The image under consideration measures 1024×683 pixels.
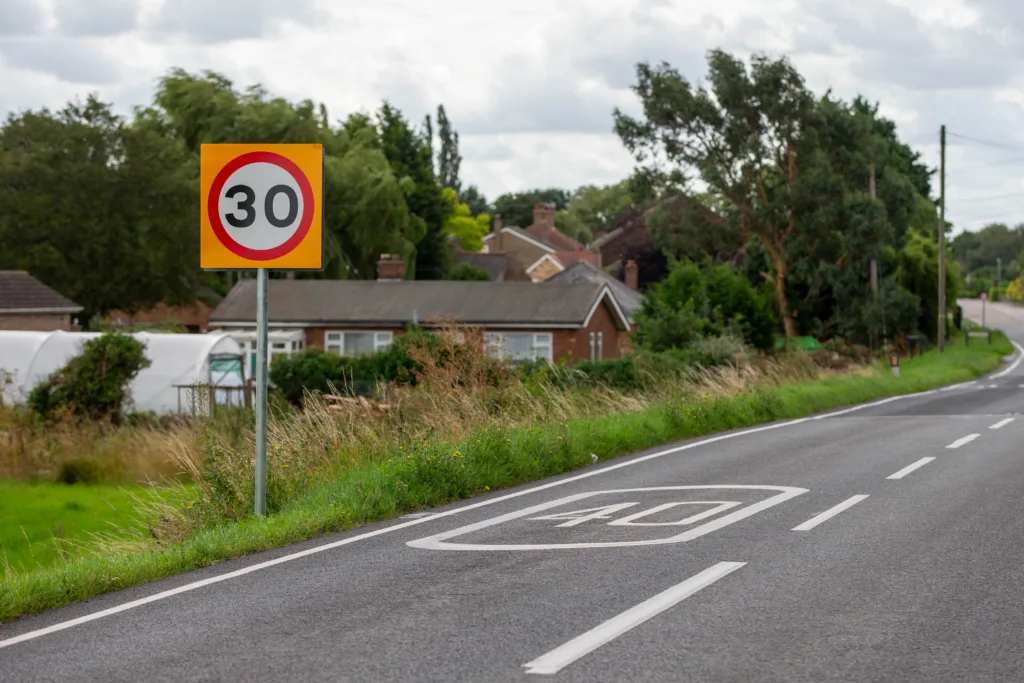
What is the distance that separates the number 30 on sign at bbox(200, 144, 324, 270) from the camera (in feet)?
33.4

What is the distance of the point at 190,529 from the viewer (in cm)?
1168

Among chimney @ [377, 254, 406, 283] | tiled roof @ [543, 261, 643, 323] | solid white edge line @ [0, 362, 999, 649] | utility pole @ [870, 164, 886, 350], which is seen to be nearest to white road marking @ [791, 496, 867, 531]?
solid white edge line @ [0, 362, 999, 649]

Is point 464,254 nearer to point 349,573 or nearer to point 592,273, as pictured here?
point 592,273

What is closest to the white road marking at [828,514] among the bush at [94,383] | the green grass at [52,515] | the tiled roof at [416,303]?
the green grass at [52,515]

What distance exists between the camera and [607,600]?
7566 mm

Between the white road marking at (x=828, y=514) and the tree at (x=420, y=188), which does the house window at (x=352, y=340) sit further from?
the white road marking at (x=828, y=514)

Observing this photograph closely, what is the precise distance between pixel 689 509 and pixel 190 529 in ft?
14.2

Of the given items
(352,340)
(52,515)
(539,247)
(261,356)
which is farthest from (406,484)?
(539,247)

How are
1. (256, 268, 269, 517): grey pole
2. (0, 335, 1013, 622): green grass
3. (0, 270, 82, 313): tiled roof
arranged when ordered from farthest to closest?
1. (0, 270, 82, 313): tiled roof
2. (256, 268, 269, 517): grey pole
3. (0, 335, 1013, 622): green grass

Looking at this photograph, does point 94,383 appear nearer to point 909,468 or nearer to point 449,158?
point 909,468

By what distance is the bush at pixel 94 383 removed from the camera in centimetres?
2869

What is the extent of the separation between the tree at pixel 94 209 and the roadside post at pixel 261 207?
4955 centimetres

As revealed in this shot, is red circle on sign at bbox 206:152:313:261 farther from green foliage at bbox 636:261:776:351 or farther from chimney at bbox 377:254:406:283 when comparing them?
chimney at bbox 377:254:406:283

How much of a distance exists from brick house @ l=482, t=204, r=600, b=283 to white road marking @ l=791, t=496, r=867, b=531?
9854 centimetres
